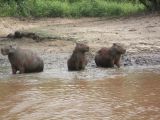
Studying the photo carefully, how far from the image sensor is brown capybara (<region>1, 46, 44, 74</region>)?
38.9 feet

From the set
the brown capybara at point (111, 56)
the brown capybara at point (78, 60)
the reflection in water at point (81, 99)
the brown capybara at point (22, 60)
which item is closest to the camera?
the reflection in water at point (81, 99)

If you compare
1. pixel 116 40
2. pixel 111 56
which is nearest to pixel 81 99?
pixel 111 56

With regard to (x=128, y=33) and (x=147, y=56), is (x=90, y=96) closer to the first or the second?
(x=147, y=56)

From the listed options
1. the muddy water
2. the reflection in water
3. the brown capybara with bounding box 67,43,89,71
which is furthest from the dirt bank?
the reflection in water

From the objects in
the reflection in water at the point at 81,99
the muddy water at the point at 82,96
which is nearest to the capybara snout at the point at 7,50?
the muddy water at the point at 82,96

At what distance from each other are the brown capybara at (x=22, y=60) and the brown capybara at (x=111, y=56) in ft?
5.08

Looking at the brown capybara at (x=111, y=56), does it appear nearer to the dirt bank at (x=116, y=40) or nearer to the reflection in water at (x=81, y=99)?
the dirt bank at (x=116, y=40)

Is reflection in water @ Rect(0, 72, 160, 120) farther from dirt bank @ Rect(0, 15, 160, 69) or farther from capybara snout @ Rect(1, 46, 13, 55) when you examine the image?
dirt bank @ Rect(0, 15, 160, 69)

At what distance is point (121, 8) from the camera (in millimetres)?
33375

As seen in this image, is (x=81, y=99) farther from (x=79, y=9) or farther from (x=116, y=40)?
(x=79, y=9)

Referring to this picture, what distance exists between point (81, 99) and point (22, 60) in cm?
412

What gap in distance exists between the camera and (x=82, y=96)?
8.27 metres

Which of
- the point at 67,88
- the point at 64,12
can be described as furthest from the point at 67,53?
the point at 64,12

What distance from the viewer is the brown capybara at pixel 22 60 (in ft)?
38.9
